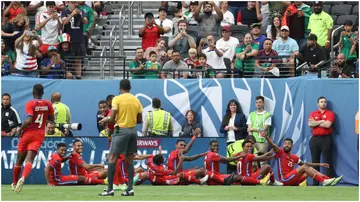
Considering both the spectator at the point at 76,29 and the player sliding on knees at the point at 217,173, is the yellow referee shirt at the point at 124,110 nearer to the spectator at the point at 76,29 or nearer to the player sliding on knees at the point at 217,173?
the player sliding on knees at the point at 217,173

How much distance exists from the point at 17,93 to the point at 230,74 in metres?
5.03

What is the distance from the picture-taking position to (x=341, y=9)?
28.5 meters

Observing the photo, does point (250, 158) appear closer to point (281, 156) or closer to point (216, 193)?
point (281, 156)

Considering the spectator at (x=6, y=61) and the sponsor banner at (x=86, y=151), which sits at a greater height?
the spectator at (x=6, y=61)

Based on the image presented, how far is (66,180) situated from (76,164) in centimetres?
46

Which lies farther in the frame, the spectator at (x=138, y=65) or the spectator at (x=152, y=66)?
the spectator at (x=152, y=66)

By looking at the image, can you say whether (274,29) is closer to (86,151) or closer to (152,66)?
(152,66)

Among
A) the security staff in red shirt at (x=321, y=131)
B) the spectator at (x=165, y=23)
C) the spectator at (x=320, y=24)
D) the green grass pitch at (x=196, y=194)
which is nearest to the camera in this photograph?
the green grass pitch at (x=196, y=194)

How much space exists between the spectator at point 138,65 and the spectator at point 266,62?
269 cm

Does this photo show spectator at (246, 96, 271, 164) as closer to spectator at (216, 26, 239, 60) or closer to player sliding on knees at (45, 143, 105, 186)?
spectator at (216, 26, 239, 60)

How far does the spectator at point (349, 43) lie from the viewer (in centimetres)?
2478

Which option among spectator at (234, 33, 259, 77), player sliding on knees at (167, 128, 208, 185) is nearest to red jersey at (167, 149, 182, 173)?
player sliding on knees at (167, 128, 208, 185)

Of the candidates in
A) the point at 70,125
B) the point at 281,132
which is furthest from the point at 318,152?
the point at 70,125

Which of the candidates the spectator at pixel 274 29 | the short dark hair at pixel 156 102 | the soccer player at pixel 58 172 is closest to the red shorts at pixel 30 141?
the soccer player at pixel 58 172
